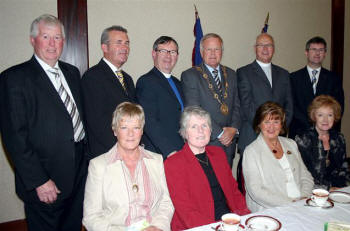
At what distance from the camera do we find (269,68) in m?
3.40

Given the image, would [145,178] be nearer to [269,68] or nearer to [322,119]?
[322,119]

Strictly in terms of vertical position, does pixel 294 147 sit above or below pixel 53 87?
below

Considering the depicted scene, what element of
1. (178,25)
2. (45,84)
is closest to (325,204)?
(45,84)

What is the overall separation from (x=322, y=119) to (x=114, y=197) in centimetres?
205

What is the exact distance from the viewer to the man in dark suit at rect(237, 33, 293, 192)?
3.24 meters

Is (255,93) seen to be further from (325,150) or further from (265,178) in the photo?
(265,178)

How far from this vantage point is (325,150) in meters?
2.78

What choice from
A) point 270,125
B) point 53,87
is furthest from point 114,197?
point 270,125

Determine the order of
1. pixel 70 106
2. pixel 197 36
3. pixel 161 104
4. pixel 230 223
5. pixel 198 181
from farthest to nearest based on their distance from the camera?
pixel 197 36 < pixel 161 104 < pixel 70 106 < pixel 198 181 < pixel 230 223

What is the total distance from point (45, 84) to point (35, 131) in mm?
349

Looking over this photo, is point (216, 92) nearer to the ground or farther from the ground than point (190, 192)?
farther from the ground

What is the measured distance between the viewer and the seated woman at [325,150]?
2.73 metres

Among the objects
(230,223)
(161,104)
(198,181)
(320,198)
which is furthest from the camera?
(161,104)

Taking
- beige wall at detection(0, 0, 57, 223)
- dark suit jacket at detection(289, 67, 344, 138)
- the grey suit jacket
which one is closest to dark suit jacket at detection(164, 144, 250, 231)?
the grey suit jacket
